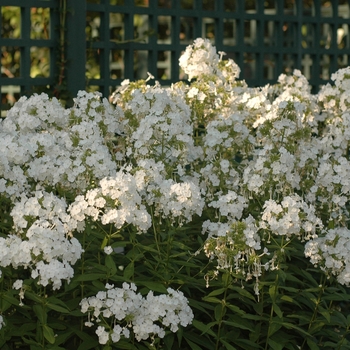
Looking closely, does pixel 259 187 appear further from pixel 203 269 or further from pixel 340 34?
pixel 340 34

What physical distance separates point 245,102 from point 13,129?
142cm

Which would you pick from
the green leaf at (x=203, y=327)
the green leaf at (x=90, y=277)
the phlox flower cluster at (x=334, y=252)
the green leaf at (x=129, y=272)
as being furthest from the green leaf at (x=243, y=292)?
the green leaf at (x=90, y=277)

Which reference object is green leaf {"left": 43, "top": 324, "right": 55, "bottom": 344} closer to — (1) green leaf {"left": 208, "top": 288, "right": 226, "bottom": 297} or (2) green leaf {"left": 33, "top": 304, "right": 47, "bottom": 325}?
(2) green leaf {"left": 33, "top": 304, "right": 47, "bottom": 325}

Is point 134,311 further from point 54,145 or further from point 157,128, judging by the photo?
point 157,128

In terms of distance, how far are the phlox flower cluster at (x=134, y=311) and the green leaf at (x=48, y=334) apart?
0.42 ft

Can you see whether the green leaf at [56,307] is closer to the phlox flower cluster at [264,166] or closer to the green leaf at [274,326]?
the phlox flower cluster at [264,166]

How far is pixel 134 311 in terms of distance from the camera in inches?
131

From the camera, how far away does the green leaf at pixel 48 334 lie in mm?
3254

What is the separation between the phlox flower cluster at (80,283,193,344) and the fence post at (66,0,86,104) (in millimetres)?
3056

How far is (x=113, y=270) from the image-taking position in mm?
3465

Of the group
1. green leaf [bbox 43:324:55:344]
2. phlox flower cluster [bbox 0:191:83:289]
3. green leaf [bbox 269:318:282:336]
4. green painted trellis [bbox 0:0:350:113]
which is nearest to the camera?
phlox flower cluster [bbox 0:191:83:289]

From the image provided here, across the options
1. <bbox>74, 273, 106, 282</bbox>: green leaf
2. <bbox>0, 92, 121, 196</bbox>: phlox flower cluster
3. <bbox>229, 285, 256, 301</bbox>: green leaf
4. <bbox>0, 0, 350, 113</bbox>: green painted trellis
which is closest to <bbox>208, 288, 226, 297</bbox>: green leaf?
<bbox>229, 285, 256, 301</bbox>: green leaf

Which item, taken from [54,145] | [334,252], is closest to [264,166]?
[334,252]

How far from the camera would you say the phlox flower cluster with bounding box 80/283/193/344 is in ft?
10.8
